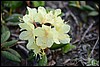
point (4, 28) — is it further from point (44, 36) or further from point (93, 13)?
point (93, 13)

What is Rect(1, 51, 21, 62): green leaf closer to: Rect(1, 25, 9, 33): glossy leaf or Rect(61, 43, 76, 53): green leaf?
Rect(1, 25, 9, 33): glossy leaf

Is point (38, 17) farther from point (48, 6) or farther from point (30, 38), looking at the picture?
point (48, 6)

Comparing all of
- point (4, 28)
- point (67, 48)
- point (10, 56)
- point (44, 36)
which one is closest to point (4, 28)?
point (4, 28)

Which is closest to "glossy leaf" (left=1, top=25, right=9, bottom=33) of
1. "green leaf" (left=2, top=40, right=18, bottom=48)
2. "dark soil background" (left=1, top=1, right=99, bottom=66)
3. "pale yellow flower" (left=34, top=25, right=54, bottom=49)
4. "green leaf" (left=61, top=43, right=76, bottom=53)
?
"dark soil background" (left=1, top=1, right=99, bottom=66)

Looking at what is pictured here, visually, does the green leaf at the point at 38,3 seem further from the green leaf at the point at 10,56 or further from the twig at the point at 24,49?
the green leaf at the point at 10,56

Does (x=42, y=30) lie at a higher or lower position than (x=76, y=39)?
higher

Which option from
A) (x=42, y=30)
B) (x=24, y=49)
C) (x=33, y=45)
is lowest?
(x=24, y=49)

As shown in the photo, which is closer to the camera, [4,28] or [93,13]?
[4,28]
